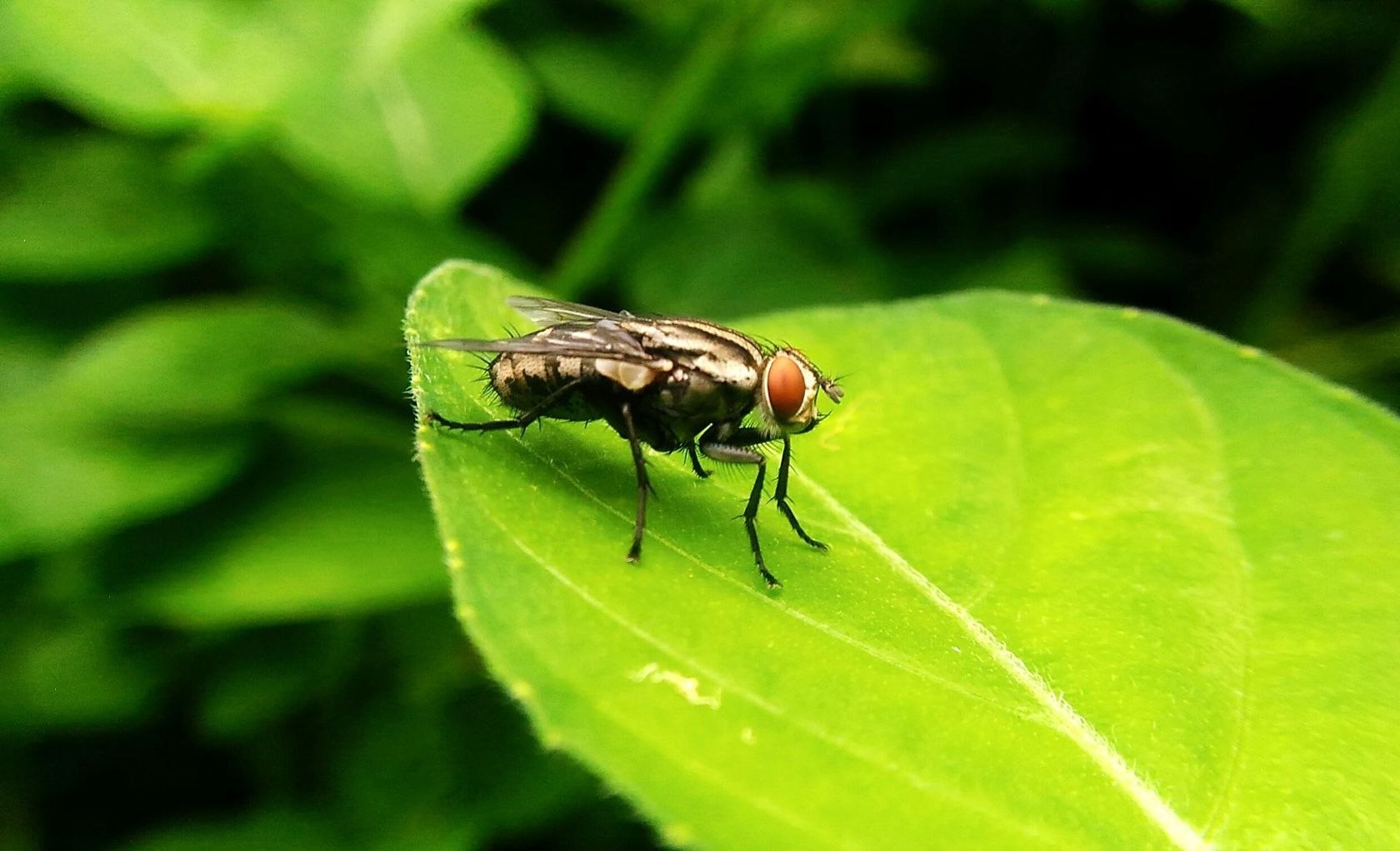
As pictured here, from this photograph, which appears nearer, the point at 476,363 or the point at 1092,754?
the point at 1092,754

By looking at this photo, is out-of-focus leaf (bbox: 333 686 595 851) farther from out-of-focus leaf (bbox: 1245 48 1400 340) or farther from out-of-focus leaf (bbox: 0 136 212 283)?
out-of-focus leaf (bbox: 1245 48 1400 340)

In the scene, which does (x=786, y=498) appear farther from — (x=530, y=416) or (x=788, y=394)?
(x=530, y=416)

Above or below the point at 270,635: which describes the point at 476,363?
above

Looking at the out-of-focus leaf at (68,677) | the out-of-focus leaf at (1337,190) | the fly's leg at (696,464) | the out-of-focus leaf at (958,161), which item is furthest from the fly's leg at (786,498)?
the out-of-focus leaf at (1337,190)

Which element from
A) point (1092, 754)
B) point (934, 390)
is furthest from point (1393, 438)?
point (1092, 754)

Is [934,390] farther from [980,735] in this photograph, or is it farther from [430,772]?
[430,772]

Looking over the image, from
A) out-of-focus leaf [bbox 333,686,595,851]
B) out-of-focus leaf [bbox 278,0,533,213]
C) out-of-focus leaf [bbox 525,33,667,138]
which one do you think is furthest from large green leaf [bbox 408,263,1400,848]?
out-of-focus leaf [bbox 525,33,667,138]

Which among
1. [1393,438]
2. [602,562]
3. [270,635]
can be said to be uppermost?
[1393,438]
